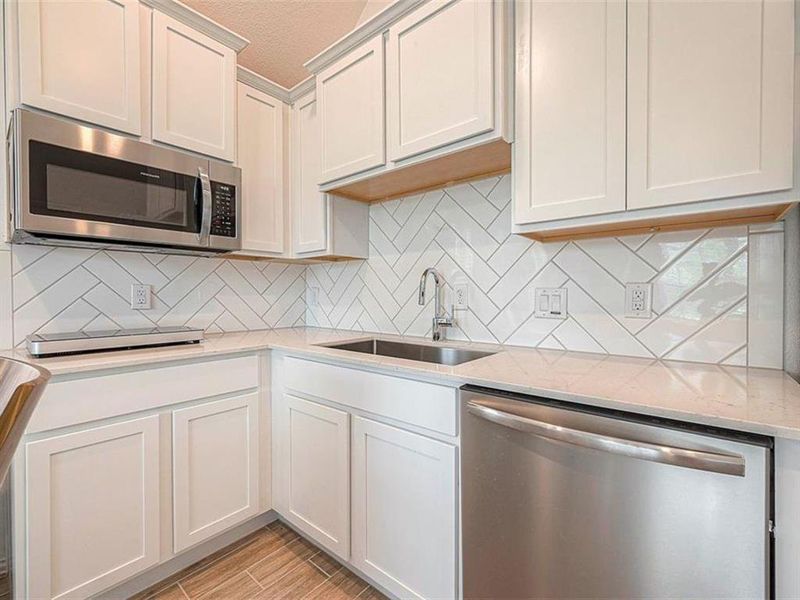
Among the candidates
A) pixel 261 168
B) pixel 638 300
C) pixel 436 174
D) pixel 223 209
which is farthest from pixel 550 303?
pixel 261 168

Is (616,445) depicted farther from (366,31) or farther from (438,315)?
(366,31)

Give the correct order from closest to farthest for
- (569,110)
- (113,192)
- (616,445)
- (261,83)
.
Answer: (616,445) < (569,110) < (113,192) < (261,83)

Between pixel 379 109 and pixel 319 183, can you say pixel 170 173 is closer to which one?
pixel 319 183

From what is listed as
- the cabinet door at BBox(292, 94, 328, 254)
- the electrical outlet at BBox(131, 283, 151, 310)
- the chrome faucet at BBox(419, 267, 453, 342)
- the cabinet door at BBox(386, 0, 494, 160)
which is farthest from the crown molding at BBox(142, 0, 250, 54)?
the chrome faucet at BBox(419, 267, 453, 342)

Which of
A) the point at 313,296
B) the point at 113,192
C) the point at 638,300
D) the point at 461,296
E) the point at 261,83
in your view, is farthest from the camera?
the point at 313,296

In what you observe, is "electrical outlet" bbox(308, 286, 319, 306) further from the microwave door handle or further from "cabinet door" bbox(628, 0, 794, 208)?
"cabinet door" bbox(628, 0, 794, 208)

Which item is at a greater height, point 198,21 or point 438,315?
point 198,21

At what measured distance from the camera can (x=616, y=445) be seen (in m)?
0.83

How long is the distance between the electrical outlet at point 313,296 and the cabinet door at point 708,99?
6.43ft

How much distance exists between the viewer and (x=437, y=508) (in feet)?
3.97

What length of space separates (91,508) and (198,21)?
80.1 inches

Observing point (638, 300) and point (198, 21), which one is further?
point (198, 21)

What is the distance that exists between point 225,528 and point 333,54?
88.1 inches

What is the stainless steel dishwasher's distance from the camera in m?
0.73
